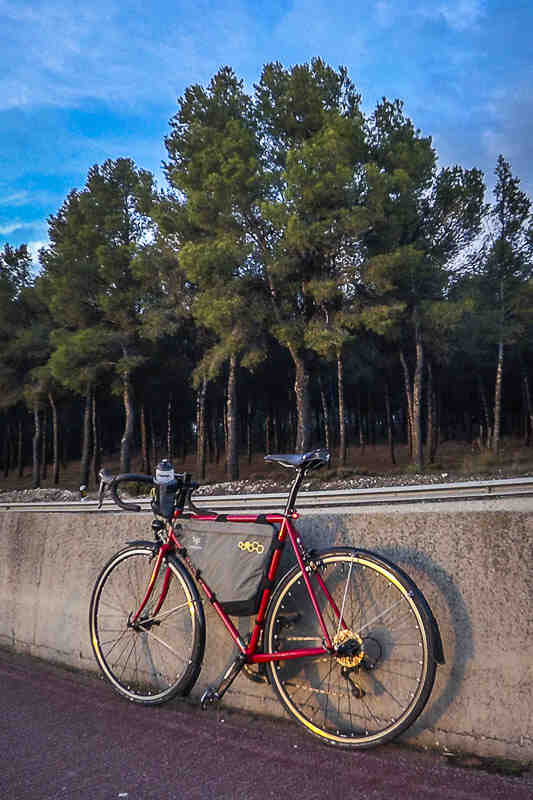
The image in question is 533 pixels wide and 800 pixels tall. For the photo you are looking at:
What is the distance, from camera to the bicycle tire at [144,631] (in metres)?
3.78

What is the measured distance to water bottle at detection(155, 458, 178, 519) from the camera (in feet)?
13.4

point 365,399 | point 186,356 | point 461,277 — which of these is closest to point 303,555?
point 461,277

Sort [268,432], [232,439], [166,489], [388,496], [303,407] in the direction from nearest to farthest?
[166,489], [388,496], [303,407], [232,439], [268,432]

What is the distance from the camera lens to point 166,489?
4.14 m

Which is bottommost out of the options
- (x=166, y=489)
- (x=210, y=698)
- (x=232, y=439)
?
(x=210, y=698)

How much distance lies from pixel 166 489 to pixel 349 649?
1.60m

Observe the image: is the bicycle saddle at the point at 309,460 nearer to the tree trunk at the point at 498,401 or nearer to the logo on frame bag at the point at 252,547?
the logo on frame bag at the point at 252,547

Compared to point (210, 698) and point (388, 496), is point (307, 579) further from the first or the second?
point (388, 496)

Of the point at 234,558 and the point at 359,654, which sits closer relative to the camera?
the point at 359,654

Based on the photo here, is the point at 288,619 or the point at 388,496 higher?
the point at 388,496

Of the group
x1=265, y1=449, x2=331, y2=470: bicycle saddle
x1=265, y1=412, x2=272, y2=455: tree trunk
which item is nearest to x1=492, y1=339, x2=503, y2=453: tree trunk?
x1=265, y1=412, x2=272, y2=455: tree trunk

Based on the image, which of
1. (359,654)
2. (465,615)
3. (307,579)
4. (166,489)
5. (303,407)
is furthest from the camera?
(303,407)

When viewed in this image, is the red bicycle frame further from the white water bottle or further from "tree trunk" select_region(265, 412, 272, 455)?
"tree trunk" select_region(265, 412, 272, 455)

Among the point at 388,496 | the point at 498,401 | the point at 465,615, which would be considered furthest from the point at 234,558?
the point at 498,401
